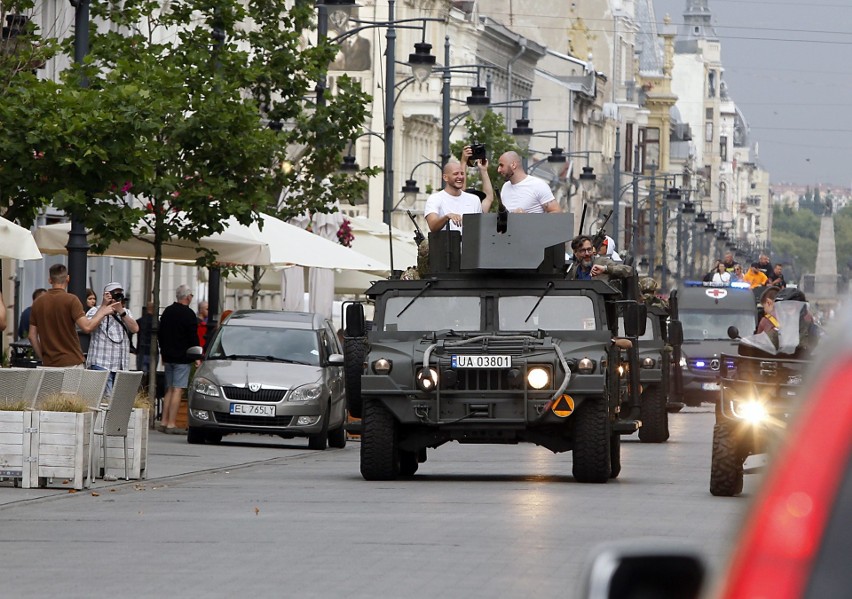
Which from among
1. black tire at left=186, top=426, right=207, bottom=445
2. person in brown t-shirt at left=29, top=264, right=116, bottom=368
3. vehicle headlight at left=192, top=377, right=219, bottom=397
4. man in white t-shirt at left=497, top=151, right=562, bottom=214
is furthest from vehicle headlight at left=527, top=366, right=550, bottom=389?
black tire at left=186, top=426, right=207, bottom=445

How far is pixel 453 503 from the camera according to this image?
51.3ft

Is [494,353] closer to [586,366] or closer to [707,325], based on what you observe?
[586,366]

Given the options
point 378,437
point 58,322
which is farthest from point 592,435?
point 58,322

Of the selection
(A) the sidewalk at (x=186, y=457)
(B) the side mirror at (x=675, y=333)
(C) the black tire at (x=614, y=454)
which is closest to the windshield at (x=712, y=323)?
(A) the sidewalk at (x=186, y=457)

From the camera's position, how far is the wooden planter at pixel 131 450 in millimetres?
18312

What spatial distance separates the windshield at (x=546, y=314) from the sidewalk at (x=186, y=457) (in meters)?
3.34

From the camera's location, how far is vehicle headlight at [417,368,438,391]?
17.9 meters

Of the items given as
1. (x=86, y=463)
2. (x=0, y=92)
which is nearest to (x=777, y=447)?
(x=86, y=463)

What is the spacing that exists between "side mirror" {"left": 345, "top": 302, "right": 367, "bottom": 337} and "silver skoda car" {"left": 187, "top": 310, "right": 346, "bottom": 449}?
557 cm

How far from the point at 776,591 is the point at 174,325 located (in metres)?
26.1

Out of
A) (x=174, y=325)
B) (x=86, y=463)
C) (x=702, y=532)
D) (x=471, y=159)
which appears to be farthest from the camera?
(x=174, y=325)

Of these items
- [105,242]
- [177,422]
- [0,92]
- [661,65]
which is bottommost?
[177,422]

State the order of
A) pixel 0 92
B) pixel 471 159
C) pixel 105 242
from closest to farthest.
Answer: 1. pixel 471 159
2. pixel 0 92
3. pixel 105 242

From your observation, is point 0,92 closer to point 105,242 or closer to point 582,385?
point 105,242
